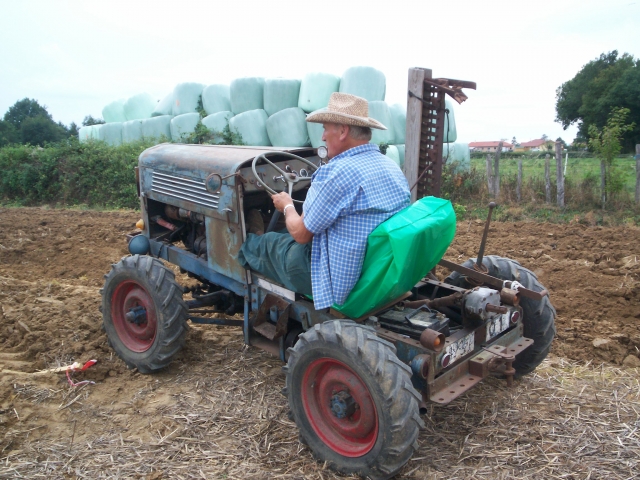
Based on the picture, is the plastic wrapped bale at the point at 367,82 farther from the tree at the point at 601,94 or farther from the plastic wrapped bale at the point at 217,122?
the tree at the point at 601,94

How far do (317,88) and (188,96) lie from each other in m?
5.67

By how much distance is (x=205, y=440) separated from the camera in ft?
11.3

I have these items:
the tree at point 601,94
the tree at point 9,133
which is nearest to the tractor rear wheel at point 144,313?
the tree at point 601,94

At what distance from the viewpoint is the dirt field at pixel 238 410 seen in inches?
125

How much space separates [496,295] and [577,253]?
501cm

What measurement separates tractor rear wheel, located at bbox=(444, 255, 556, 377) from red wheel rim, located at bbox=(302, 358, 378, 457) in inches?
56.2

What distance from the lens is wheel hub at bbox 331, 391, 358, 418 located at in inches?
118

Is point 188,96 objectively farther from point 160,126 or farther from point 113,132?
point 113,132

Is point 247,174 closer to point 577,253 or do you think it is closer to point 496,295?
point 496,295

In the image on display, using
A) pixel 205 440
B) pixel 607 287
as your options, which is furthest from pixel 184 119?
pixel 205 440

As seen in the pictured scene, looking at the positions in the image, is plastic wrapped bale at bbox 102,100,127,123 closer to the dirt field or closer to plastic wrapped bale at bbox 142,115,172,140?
plastic wrapped bale at bbox 142,115,172,140

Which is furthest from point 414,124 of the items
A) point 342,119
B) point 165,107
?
point 165,107

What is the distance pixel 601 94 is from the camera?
31266 millimetres

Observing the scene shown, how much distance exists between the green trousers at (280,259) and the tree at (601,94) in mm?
24326
